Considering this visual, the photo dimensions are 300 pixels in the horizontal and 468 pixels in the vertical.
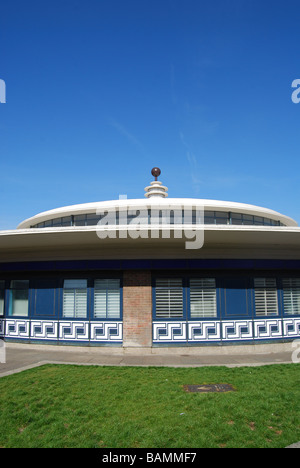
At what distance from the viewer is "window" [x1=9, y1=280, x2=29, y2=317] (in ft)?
46.1

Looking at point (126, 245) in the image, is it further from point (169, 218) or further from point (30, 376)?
point (30, 376)

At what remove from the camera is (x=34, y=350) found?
43.1ft

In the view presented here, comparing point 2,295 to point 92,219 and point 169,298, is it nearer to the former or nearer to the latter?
point 92,219

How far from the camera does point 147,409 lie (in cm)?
682

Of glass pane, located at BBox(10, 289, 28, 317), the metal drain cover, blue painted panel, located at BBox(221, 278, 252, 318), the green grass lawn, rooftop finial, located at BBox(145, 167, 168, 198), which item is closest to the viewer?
the green grass lawn

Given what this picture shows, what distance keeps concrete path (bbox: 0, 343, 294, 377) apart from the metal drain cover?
223cm

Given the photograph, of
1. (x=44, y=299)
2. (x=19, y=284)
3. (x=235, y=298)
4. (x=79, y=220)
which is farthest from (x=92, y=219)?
(x=235, y=298)

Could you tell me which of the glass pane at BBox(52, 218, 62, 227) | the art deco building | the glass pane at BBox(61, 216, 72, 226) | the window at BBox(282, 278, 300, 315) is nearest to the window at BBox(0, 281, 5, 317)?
the art deco building

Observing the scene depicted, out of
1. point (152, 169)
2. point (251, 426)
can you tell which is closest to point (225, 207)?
point (152, 169)

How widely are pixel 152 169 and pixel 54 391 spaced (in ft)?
44.2

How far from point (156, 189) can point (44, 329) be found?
9.39m

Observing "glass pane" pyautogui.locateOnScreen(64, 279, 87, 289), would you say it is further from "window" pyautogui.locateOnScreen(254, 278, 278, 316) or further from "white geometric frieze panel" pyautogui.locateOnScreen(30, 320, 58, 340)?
"window" pyautogui.locateOnScreen(254, 278, 278, 316)

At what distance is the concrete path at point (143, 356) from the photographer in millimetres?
10812

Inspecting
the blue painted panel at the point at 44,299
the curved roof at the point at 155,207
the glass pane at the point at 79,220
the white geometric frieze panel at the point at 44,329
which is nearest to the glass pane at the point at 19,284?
the blue painted panel at the point at 44,299
